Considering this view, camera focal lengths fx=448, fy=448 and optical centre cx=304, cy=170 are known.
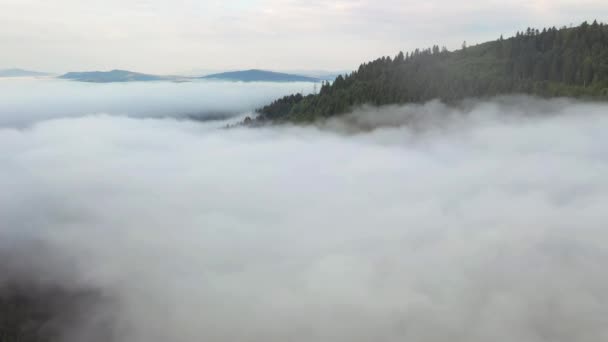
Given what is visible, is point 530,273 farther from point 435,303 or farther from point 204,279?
point 204,279

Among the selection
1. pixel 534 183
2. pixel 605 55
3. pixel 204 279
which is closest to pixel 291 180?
pixel 204 279

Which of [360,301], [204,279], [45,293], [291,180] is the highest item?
[291,180]

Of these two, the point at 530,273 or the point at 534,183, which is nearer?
the point at 530,273

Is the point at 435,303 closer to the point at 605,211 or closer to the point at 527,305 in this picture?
the point at 527,305

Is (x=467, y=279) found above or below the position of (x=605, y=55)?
below

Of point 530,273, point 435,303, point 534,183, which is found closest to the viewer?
point 435,303

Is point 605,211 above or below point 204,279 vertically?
above

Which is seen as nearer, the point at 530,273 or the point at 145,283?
the point at 530,273

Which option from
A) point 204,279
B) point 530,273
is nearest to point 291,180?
point 204,279

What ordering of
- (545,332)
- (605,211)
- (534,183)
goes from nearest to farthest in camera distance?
(545,332) < (605,211) < (534,183)
